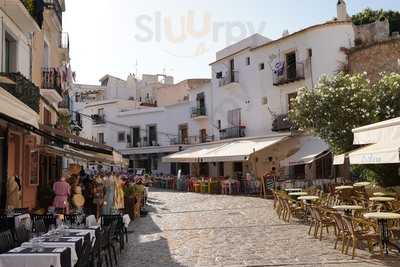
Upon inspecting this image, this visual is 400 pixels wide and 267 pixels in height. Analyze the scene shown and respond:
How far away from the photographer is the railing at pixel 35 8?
547 inches

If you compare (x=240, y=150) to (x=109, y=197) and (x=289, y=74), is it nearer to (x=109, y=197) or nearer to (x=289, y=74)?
(x=289, y=74)

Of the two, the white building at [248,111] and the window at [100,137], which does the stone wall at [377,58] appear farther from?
the window at [100,137]

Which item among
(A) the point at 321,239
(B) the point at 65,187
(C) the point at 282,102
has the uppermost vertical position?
(C) the point at 282,102

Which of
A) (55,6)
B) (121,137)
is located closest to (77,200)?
(55,6)

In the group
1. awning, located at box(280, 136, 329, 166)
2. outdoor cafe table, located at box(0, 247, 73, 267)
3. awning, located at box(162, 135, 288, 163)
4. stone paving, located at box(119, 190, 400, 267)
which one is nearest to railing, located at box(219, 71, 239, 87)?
awning, located at box(162, 135, 288, 163)

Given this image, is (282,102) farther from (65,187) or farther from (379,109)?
(65,187)

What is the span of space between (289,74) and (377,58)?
5.05m

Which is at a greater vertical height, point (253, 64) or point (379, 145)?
point (253, 64)

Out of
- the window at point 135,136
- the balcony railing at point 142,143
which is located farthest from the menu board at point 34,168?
the window at point 135,136

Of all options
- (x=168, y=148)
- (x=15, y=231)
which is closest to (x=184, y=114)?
(x=168, y=148)

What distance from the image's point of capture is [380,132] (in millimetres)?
9297

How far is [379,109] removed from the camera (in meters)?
18.5

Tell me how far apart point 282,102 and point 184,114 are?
43.6ft

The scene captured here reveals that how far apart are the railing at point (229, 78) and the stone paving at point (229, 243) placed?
1728 cm
